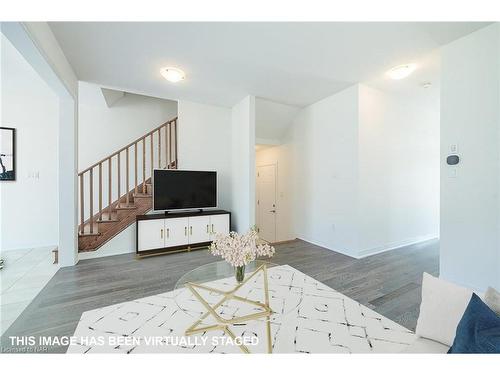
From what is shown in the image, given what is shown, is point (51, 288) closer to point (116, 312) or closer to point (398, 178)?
point (116, 312)

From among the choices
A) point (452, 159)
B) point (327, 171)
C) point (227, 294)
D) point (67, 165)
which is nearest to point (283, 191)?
point (327, 171)

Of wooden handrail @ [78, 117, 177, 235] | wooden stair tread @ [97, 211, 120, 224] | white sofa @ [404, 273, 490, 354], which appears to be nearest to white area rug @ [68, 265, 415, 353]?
white sofa @ [404, 273, 490, 354]

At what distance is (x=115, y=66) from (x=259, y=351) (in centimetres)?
368

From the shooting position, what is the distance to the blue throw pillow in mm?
834

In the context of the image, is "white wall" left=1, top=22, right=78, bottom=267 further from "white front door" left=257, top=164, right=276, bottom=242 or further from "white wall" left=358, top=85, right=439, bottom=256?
"white wall" left=358, top=85, right=439, bottom=256

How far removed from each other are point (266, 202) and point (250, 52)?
3583 mm

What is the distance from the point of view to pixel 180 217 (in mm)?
3732

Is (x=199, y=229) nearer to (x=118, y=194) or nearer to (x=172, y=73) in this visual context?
(x=118, y=194)

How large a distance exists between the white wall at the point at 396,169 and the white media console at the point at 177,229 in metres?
2.47

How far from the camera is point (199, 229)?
3.87 m

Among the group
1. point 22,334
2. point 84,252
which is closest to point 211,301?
point 22,334

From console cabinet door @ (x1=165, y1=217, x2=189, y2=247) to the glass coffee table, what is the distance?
5.63ft

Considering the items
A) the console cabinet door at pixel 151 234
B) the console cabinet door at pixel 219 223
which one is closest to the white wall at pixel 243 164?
the console cabinet door at pixel 219 223

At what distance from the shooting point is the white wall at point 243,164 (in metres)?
3.87
